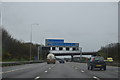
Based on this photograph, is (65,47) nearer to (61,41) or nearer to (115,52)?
(61,41)

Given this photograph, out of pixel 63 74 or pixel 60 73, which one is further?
pixel 60 73

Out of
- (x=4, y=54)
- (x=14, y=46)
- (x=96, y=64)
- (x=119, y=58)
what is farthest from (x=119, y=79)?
(x=119, y=58)

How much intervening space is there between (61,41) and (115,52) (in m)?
24.9

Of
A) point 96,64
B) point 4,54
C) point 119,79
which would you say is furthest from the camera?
point 4,54

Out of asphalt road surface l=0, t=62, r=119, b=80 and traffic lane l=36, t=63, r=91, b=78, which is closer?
asphalt road surface l=0, t=62, r=119, b=80

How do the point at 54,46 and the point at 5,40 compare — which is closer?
the point at 5,40

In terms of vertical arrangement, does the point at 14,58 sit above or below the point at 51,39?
below

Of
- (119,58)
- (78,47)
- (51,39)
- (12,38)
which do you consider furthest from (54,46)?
(119,58)

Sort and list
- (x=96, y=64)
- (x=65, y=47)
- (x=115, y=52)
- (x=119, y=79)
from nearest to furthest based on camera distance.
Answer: (x=119, y=79), (x=96, y=64), (x=65, y=47), (x=115, y=52)

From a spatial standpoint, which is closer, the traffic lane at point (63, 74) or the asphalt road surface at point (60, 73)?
the asphalt road surface at point (60, 73)

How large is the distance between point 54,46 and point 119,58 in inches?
976

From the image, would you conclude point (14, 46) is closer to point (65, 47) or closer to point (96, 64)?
point (65, 47)

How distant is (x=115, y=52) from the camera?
9544 cm

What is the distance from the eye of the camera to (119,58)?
295ft
